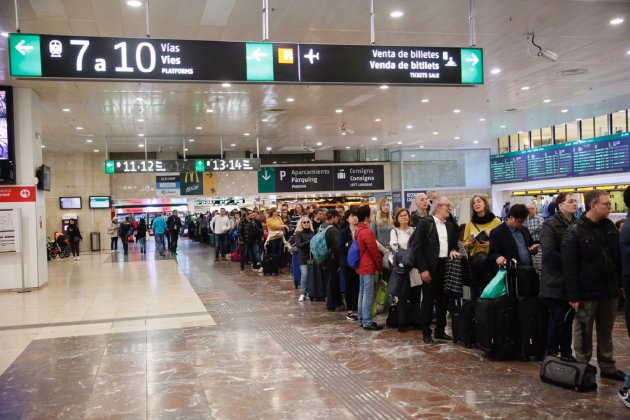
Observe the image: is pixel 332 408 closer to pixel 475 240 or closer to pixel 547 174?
pixel 475 240

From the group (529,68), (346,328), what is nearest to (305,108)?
(529,68)

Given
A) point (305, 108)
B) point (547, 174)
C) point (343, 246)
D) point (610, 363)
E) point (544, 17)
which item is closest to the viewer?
point (610, 363)

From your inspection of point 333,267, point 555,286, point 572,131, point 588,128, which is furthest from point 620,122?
point 555,286

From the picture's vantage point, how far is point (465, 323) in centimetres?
561

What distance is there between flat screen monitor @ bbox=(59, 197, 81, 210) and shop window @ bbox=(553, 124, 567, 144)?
61.3 feet

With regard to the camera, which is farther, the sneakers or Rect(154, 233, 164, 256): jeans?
Rect(154, 233, 164, 256): jeans

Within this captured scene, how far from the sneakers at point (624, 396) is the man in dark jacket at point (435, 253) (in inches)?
81.9

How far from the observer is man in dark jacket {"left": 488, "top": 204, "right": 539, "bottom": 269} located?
5254 millimetres

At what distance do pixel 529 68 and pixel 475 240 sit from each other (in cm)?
634

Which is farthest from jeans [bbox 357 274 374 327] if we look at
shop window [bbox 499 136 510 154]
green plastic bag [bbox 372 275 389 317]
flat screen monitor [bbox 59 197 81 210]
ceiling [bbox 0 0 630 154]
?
flat screen monitor [bbox 59 197 81 210]

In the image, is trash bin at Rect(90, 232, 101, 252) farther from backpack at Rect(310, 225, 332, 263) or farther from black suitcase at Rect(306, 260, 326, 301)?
backpack at Rect(310, 225, 332, 263)

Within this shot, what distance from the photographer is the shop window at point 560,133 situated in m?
19.5

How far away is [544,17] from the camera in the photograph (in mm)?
8000

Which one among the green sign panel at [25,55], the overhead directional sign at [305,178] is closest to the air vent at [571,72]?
the green sign panel at [25,55]
